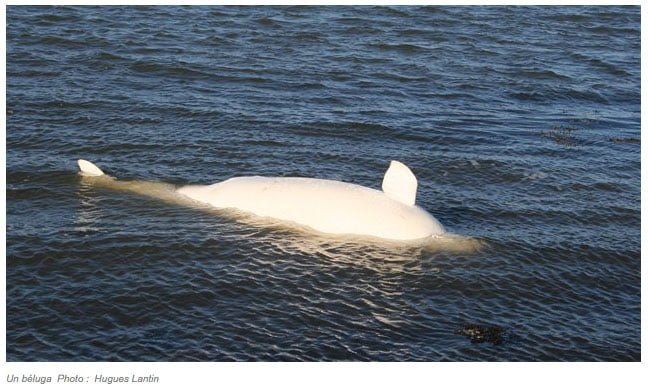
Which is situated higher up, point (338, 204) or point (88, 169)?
point (338, 204)

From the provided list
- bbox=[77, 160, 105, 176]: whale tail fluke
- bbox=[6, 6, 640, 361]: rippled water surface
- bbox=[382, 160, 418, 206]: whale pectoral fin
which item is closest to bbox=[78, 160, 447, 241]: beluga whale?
bbox=[382, 160, 418, 206]: whale pectoral fin

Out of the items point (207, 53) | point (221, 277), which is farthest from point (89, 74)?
point (221, 277)

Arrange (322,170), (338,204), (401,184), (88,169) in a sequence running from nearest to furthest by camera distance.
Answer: (401,184), (338,204), (88,169), (322,170)

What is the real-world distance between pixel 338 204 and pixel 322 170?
5555 mm

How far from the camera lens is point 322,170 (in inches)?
1248

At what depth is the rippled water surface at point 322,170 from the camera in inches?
861

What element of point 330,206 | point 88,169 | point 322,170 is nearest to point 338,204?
point 330,206

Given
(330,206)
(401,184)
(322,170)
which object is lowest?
(322,170)

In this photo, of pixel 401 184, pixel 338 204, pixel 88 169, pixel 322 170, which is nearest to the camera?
pixel 401 184

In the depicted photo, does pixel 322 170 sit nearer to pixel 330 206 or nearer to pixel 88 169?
pixel 330 206

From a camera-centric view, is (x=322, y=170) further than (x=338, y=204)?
Yes
